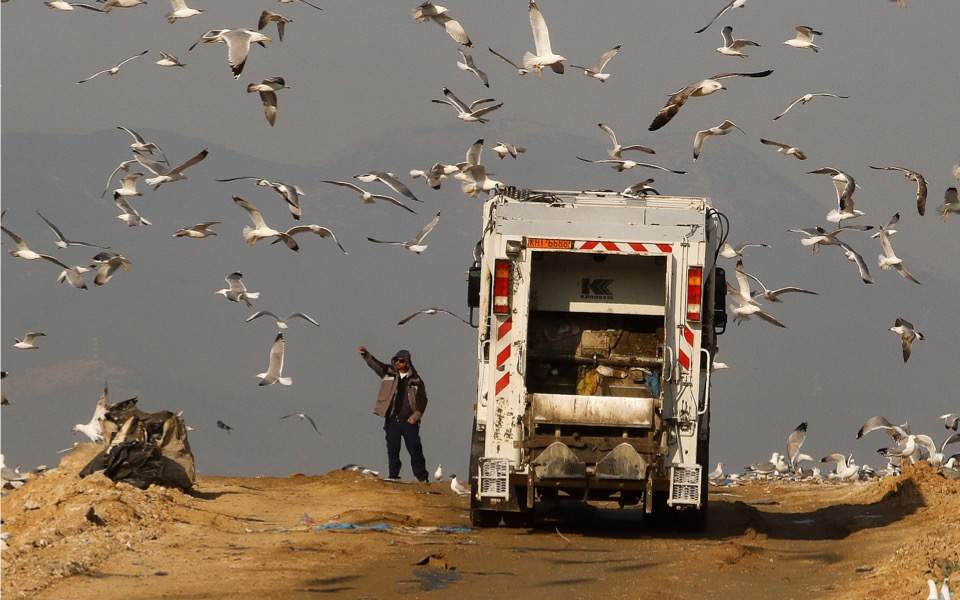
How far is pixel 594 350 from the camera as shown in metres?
16.5

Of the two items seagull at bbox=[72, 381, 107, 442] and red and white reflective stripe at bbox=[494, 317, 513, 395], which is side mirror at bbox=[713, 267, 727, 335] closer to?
red and white reflective stripe at bbox=[494, 317, 513, 395]

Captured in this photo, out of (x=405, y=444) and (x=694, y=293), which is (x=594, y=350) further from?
(x=405, y=444)

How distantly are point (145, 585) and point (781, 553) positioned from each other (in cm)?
577

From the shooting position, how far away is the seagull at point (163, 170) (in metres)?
19.6

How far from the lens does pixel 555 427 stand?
1595 centimetres

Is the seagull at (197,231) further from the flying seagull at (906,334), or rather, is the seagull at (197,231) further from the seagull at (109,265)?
the flying seagull at (906,334)

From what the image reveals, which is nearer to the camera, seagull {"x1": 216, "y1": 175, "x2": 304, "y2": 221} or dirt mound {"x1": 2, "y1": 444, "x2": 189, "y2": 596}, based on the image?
dirt mound {"x1": 2, "y1": 444, "x2": 189, "y2": 596}

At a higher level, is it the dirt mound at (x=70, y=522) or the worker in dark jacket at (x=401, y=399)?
the worker in dark jacket at (x=401, y=399)

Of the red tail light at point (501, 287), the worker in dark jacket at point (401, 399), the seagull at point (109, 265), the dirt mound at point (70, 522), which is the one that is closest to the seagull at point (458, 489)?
the worker in dark jacket at point (401, 399)

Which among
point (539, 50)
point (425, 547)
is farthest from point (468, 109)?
point (425, 547)

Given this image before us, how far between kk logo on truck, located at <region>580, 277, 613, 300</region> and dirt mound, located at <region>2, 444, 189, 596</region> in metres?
4.51

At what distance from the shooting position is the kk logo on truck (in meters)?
16.5

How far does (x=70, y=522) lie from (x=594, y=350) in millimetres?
5064

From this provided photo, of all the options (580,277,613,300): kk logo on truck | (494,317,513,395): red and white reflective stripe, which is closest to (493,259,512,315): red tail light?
(494,317,513,395): red and white reflective stripe
